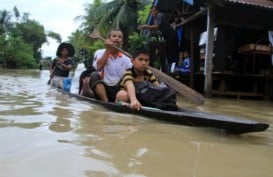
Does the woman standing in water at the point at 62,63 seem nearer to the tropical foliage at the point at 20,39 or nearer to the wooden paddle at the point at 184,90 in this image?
the wooden paddle at the point at 184,90

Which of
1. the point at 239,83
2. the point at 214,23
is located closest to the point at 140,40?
the point at 239,83

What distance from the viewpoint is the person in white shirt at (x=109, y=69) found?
15.8 feet

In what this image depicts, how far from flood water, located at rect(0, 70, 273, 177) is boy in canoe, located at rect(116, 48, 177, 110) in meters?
0.36

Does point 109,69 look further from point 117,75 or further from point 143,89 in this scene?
point 143,89

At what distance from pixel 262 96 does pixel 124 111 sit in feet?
20.2

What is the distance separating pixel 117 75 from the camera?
5.08 meters

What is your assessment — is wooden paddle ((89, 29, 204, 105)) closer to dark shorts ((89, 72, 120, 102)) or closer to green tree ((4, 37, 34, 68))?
dark shorts ((89, 72, 120, 102))

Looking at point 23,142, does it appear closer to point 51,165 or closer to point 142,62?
point 51,165

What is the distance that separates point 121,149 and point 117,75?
103 inches

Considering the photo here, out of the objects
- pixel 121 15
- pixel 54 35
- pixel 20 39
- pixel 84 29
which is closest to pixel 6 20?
pixel 20 39

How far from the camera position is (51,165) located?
208 cm

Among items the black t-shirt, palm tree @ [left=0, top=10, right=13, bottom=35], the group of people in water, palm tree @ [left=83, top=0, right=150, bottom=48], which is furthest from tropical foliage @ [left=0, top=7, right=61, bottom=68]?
the group of people in water

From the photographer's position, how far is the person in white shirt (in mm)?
4809

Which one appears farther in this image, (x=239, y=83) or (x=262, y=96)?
(x=239, y=83)
